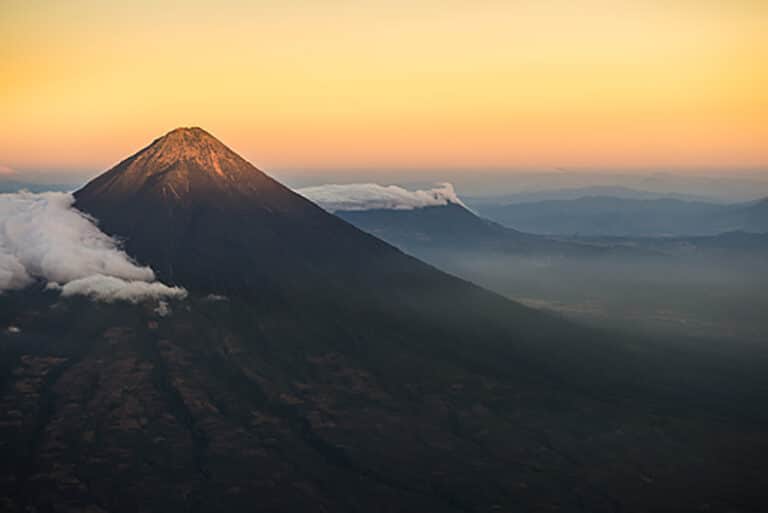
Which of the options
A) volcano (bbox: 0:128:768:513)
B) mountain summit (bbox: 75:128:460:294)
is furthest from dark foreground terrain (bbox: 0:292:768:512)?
mountain summit (bbox: 75:128:460:294)

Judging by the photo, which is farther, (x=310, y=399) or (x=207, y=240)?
(x=207, y=240)

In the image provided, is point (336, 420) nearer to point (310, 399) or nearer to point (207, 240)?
point (310, 399)

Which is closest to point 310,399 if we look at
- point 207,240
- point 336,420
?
point 336,420

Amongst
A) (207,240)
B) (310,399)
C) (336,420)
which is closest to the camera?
(336,420)

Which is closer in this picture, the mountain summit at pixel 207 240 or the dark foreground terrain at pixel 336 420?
the dark foreground terrain at pixel 336 420

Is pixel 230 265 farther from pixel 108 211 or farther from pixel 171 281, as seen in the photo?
pixel 108 211

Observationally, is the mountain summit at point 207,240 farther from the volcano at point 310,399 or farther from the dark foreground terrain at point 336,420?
the dark foreground terrain at point 336,420

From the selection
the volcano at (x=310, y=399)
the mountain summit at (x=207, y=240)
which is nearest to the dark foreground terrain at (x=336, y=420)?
the volcano at (x=310, y=399)

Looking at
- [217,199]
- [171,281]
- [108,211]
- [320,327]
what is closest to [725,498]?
[320,327]
